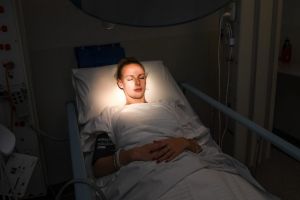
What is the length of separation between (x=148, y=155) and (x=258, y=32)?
115 centimetres

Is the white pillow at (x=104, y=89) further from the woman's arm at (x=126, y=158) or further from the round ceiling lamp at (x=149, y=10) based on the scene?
the round ceiling lamp at (x=149, y=10)

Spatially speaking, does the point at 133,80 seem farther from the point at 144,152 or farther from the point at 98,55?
the point at 144,152

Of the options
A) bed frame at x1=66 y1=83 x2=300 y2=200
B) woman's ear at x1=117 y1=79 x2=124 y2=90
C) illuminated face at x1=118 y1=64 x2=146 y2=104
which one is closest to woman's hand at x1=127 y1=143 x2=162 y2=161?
bed frame at x1=66 y1=83 x2=300 y2=200

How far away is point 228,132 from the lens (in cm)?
220

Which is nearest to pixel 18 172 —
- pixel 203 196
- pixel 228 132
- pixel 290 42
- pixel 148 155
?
pixel 148 155

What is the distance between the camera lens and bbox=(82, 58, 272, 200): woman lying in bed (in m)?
1.07

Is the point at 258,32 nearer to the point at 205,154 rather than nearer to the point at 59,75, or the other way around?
the point at 205,154

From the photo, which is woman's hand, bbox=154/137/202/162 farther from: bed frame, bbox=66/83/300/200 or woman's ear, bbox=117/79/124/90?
woman's ear, bbox=117/79/124/90

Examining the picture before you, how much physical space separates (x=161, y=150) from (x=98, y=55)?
909 millimetres

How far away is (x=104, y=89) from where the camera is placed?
181 centimetres

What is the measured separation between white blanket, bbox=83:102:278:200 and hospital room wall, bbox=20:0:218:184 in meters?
0.43

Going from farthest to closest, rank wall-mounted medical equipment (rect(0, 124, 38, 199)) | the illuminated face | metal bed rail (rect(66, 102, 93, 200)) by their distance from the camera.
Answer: the illuminated face < wall-mounted medical equipment (rect(0, 124, 38, 199)) < metal bed rail (rect(66, 102, 93, 200))

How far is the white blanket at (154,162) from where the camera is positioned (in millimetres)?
1113

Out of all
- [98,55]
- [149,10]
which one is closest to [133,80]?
[98,55]
